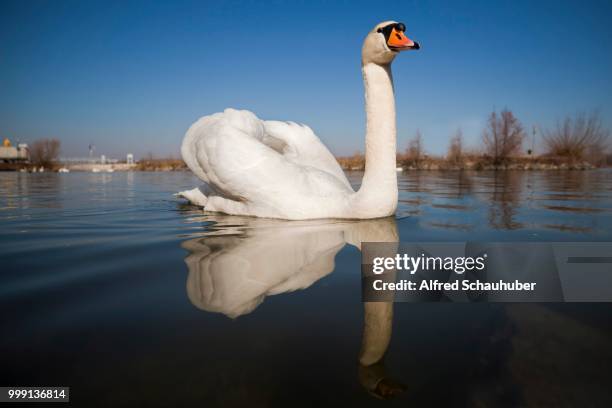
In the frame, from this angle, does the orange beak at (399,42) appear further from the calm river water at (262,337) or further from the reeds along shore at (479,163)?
the reeds along shore at (479,163)

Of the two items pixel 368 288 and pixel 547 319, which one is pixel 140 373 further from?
pixel 547 319

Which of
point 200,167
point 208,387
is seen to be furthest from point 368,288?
point 200,167

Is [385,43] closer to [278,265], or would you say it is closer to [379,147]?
[379,147]

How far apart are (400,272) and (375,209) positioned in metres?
2.06

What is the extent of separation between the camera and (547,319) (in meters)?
1.81

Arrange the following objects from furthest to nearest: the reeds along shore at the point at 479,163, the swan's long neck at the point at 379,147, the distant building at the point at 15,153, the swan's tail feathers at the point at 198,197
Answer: the distant building at the point at 15,153 → the reeds along shore at the point at 479,163 → the swan's tail feathers at the point at 198,197 → the swan's long neck at the point at 379,147

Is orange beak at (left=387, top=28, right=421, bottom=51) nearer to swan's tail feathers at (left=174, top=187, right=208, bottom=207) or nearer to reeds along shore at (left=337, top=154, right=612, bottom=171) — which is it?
swan's tail feathers at (left=174, top=187, right=208, bottom=207)

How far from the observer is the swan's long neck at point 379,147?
4.64 meters

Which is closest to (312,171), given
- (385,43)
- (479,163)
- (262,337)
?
(385,43)

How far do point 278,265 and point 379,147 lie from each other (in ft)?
8.73

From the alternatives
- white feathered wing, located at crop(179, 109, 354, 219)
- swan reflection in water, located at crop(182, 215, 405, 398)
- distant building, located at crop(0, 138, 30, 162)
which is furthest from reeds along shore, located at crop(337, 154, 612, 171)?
distant building, located at crop(0, 138, 30, 162)

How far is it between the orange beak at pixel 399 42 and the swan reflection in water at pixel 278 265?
82.4 inches

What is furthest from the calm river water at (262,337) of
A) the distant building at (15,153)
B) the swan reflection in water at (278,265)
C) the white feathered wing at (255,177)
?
the distant building at (15,153)

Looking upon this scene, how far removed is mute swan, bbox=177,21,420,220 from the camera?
4.50 meters
